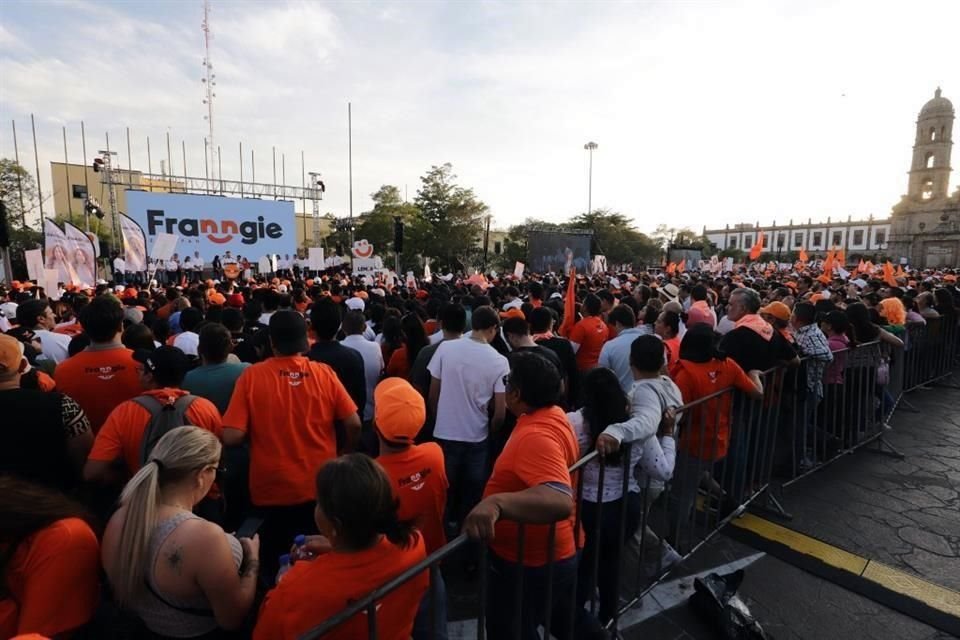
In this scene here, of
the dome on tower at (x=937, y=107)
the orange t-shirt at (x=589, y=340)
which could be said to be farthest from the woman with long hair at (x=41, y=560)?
the dome on tower at (x=937, y=107)

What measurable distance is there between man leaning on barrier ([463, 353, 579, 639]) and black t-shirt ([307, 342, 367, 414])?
1.72 m

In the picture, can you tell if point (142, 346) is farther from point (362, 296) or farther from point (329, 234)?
point (329, 234)

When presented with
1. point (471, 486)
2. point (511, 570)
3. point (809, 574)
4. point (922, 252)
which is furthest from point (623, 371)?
point (922, 252)

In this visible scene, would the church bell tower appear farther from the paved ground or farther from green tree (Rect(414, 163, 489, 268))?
the paved ground

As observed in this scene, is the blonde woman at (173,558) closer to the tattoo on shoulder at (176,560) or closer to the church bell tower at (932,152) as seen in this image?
the tattoo on shoulder at (176,560)

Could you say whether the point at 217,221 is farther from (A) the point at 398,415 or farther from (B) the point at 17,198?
(A) the point at 398,415

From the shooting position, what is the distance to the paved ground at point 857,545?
3.14 m

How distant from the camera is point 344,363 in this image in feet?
12.3

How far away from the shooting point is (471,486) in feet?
12.5

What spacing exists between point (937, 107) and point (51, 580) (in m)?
101

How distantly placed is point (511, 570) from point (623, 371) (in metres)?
2.45

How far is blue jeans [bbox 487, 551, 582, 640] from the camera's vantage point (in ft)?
7.56

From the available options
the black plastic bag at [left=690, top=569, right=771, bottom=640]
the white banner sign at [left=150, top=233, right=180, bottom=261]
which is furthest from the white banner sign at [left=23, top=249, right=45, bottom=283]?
the black plastic bag at [left=690, top=569, right=771, bottom=640]

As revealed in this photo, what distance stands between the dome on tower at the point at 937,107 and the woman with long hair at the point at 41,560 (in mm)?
100289
